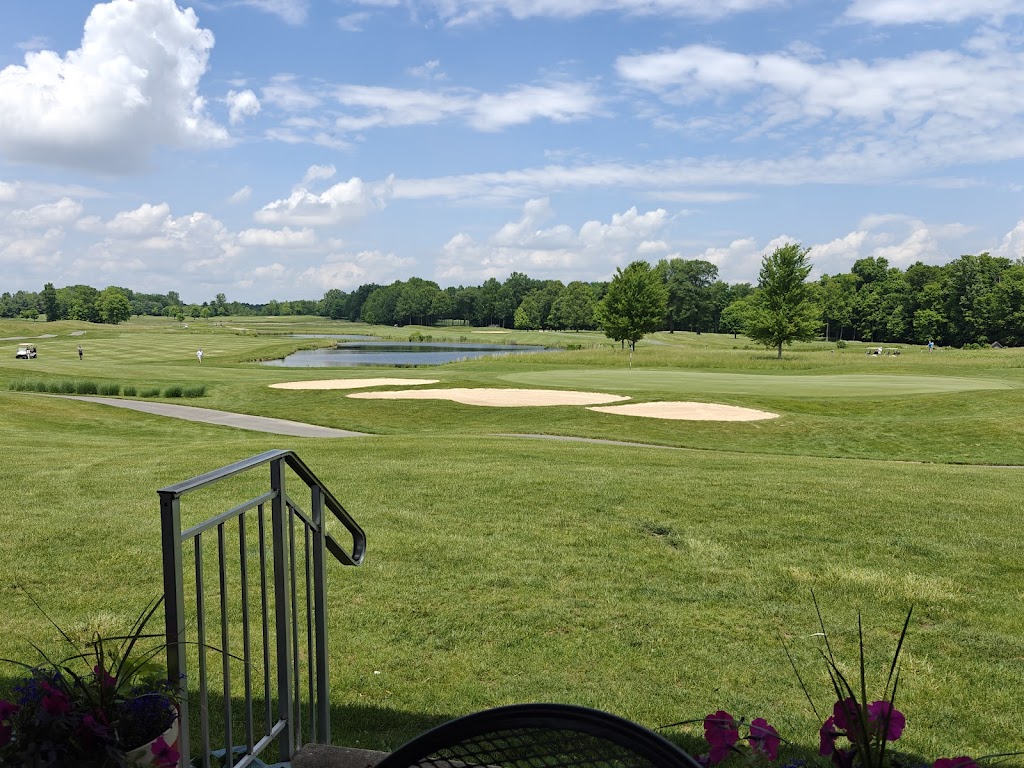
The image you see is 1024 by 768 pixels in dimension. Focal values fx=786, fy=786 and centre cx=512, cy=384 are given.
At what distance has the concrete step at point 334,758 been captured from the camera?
11.7ft

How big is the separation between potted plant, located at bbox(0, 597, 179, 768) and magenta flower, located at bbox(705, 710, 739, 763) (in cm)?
164

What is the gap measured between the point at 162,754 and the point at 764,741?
181 centimetres

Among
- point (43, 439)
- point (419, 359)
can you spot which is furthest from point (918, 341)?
point (43, 439)

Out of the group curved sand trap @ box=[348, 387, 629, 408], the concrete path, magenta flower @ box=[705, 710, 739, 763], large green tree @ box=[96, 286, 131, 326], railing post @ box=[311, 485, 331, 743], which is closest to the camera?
magenta flower @ box=[705, 710, 739, 763]

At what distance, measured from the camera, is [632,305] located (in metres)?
56.0

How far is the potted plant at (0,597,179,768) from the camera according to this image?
92.4 inches

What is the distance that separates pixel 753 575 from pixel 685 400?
19570 mm

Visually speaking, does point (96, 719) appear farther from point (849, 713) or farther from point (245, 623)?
point (849, 713)

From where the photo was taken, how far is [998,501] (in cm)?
1003

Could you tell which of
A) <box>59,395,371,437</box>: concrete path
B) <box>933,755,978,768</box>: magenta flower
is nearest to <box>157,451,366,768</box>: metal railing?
<box>933,755,978,768</box>: magenta flower

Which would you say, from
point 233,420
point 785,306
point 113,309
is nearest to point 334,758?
point 233,420

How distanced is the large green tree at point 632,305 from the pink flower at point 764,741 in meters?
54.5

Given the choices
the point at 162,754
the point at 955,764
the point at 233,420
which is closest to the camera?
the point at 955,764

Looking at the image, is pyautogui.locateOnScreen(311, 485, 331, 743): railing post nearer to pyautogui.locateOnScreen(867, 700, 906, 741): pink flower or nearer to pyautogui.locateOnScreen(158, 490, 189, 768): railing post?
pyautogui.locateOnScreen(158, 490, 189, 768): railing post
